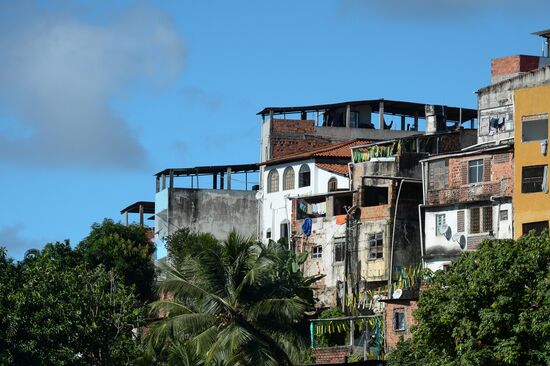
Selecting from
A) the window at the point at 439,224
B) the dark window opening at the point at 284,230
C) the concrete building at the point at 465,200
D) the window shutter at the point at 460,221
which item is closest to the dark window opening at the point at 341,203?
the dark window opening at the point at 284,230

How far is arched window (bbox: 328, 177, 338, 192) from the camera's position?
78.6 meters

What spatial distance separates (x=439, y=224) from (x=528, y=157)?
652 centimetres

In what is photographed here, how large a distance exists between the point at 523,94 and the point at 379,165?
1232cm

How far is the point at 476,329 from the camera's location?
46.3m

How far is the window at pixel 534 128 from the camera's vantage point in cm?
6093

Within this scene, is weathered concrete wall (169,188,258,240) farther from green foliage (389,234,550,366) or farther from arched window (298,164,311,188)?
green foliage (389,234,550,366)

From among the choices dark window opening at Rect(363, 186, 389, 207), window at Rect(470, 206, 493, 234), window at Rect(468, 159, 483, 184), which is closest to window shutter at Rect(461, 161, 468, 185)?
window at Rect(468, 159, 483, 184)

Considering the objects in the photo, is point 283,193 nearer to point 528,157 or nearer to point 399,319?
point 528,157

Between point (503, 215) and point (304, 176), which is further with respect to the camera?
point (304, 176)

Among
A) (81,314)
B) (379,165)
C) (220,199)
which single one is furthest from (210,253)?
(220,199)

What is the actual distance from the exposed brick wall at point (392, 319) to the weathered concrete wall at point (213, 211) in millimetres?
26076

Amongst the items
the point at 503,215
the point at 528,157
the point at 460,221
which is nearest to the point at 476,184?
the point at 460,221

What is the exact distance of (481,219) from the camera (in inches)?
2525

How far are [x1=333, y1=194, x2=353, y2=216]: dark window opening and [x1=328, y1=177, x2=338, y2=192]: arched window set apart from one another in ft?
9.42
